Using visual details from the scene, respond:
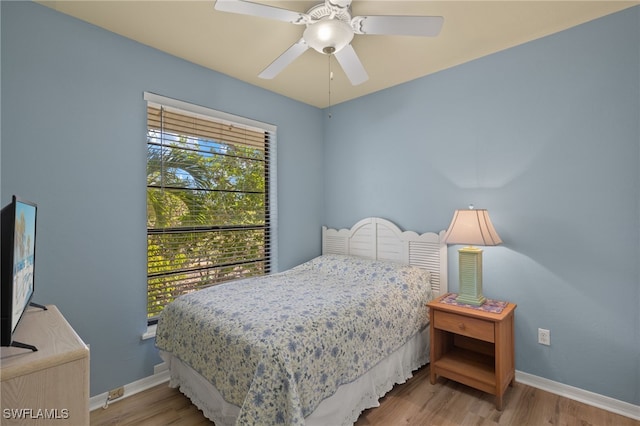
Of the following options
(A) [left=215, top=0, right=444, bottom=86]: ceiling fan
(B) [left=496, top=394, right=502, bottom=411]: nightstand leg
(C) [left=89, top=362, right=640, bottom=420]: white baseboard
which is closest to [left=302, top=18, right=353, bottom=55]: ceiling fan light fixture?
(A) [left=215, top=0, right=444, bottom=86]: ceiling fan

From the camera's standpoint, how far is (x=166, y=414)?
198 cm

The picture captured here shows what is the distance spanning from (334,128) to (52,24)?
2.60 meters

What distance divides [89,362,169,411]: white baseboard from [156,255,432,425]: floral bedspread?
337mm

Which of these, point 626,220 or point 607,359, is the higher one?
point 626,220

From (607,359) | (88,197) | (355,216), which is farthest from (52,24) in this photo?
(607,359)

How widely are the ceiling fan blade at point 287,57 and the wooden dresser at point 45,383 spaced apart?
185cm

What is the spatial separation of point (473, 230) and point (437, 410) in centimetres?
125

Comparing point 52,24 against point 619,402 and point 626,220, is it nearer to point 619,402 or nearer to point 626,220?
point 626,220

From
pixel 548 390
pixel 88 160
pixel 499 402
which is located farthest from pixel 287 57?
pixel 548 390

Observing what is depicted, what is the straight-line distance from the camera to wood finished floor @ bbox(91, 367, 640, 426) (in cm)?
188

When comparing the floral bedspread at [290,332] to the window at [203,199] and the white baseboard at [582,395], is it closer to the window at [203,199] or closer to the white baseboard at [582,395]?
the window at [203,199]

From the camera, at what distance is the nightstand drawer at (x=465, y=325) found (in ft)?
6.67

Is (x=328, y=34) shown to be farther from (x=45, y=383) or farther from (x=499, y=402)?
(x=499, y=402)

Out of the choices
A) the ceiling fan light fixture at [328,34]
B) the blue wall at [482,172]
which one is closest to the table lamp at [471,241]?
the blue wall at [482,172]
